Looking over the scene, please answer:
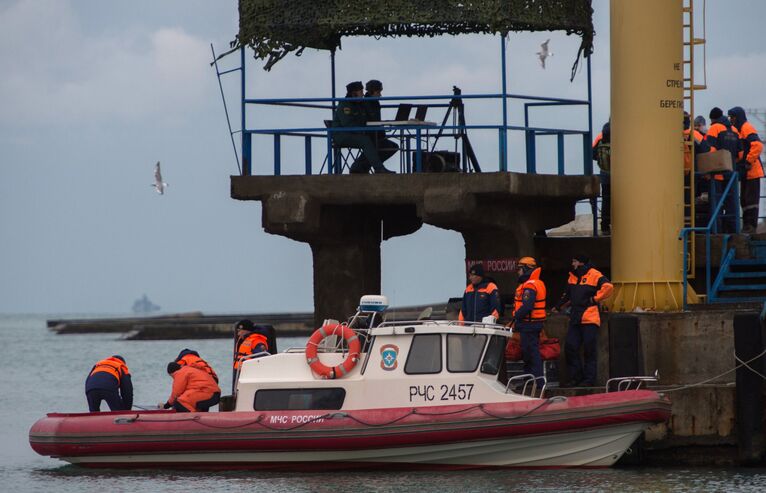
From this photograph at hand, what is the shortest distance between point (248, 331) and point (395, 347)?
2.62m

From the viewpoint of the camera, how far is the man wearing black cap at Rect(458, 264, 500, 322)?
63.7 feet

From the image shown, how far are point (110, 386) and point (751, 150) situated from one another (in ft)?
33.1

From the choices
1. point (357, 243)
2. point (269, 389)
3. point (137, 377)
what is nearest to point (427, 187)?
point (357, 243)


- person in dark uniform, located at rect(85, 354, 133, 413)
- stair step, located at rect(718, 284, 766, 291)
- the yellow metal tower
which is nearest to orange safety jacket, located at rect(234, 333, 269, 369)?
person in dark uniform, located at rect(85, 354, 133, 413)

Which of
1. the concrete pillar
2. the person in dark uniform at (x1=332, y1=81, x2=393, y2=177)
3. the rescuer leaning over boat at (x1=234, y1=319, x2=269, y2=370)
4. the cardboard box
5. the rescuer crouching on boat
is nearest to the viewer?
the rescuer crouching on boat

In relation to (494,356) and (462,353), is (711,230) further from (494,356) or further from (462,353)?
(462,353)

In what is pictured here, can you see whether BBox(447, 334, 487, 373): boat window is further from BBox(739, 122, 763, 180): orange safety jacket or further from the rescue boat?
BBox(739, 122, 763, 180): orange safety jacket

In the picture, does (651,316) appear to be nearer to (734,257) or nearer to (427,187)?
(734,257)

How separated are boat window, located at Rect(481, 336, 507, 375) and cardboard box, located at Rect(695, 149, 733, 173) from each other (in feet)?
16.4

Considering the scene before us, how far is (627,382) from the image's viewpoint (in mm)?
18594

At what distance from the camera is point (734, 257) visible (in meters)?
21.0

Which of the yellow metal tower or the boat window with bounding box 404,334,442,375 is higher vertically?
the yellow metal tower

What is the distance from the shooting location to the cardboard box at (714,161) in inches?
846


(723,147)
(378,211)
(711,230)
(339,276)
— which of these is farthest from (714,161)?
(339,276)
